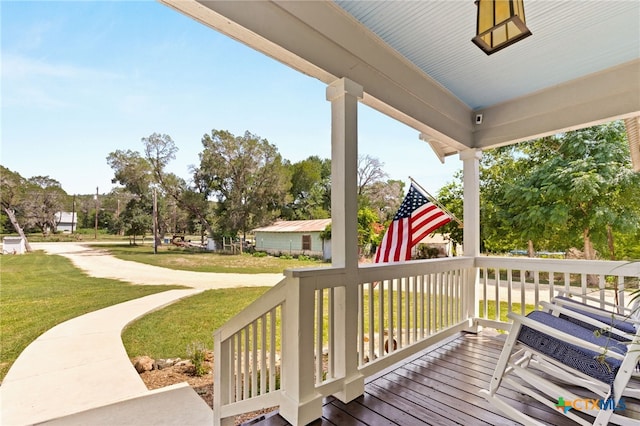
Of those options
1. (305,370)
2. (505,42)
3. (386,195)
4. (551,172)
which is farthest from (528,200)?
(305,370)

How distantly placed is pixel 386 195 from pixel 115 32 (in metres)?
4.40

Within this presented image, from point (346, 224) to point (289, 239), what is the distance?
323cm

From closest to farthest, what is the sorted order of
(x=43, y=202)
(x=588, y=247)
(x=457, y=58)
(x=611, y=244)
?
(x=457, y=58) → (x=43, y=202) → (x=611, y=244) → (x=588, y=247)

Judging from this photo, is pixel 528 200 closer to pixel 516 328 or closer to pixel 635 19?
pixel 635 19

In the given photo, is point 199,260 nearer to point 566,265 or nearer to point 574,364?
point 574,364

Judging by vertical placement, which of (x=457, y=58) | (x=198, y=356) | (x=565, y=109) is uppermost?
(x=457, y=58)

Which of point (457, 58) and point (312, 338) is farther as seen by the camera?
point (457, 58)

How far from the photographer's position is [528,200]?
490cm

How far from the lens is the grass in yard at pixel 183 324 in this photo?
12.0 ft

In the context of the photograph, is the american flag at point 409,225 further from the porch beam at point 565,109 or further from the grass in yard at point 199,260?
the grass in yard at point 199,260

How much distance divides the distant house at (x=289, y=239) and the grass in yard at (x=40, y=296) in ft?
6.91

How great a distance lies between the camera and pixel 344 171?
1.84m

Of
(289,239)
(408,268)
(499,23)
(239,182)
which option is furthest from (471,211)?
(239,182)

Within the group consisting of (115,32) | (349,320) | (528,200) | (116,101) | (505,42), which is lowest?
(349,320)
